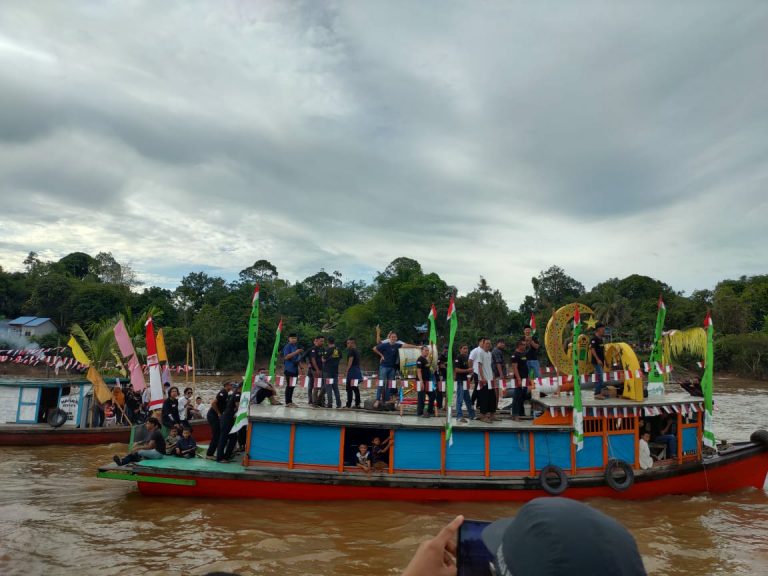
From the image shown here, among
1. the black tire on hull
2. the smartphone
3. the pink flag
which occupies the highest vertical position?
the pink flag

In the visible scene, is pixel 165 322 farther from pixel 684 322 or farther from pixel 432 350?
pixel 684 322

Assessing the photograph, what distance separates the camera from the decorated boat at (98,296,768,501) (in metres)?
10.5

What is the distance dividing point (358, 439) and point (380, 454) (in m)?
0.91

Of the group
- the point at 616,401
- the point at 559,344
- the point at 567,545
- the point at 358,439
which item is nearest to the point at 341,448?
the point at 358,439

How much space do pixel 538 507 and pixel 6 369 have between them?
59655 mm

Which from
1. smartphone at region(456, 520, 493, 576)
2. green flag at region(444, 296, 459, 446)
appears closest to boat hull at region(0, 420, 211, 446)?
green flag at region(444, 296, 459, 446)

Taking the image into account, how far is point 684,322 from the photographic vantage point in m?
57.0

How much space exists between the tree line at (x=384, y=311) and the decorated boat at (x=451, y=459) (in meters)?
38.2

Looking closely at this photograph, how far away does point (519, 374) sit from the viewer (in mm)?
12109

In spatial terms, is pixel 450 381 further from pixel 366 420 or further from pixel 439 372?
pixel 439 372

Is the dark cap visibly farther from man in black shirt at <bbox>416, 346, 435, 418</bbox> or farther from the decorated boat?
man in black shirt at <bbox>416, 346, 435, 418</bbox>

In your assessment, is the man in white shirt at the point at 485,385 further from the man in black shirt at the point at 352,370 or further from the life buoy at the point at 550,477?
the man in black shirt at the point at 352,370

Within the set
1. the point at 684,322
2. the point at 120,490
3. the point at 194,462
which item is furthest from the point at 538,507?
the point at 684,322

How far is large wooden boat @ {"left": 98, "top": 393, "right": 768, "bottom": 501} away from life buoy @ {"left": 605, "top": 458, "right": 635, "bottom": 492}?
0.07ft
